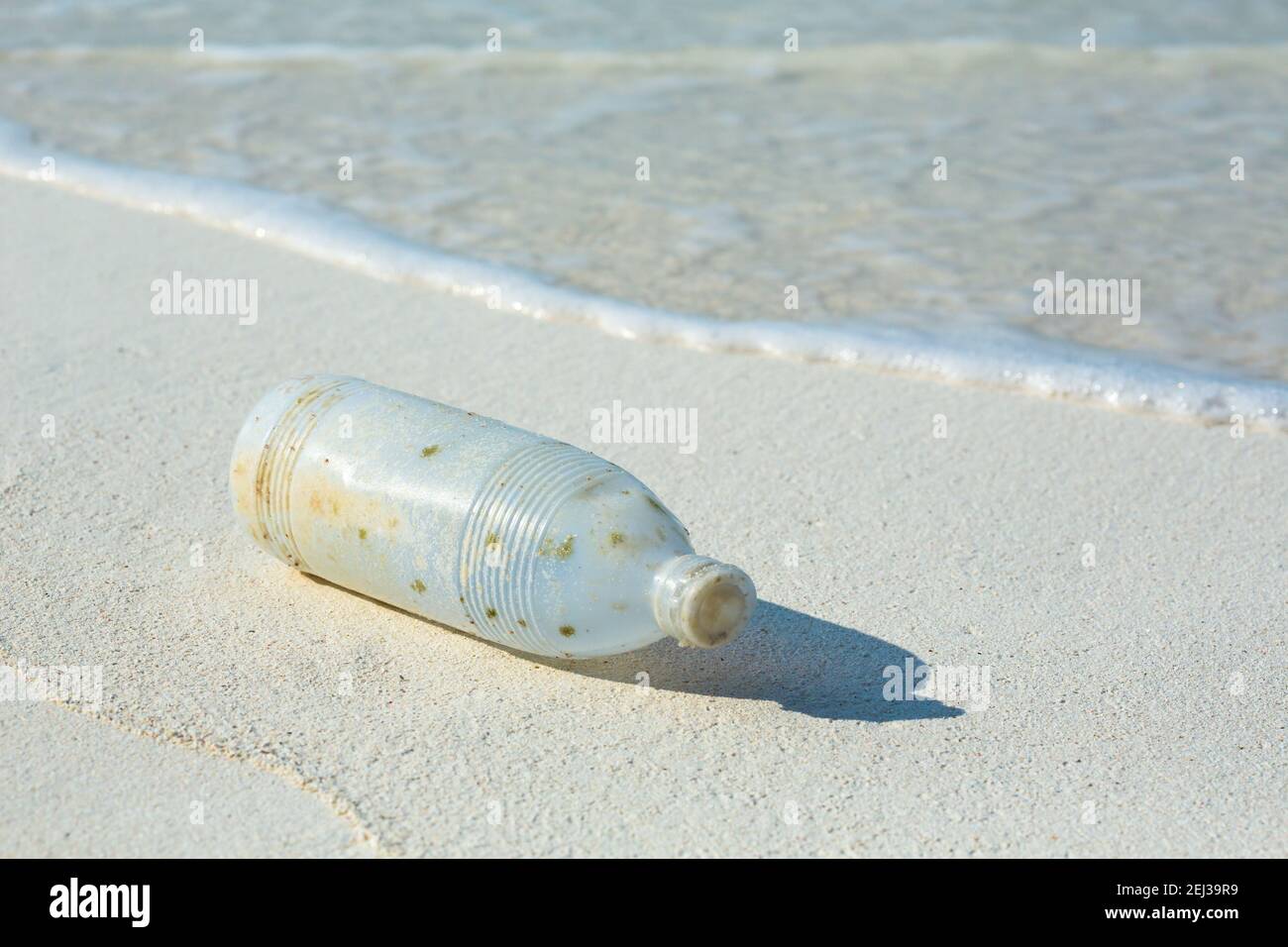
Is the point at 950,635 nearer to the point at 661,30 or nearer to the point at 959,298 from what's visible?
the point at 959,298

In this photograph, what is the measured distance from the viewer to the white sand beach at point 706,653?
6.87ft

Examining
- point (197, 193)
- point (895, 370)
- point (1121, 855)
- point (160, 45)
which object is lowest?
point (1121, 855)

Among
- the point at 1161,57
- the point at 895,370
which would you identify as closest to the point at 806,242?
the point at 895,370

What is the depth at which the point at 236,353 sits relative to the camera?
3.74m

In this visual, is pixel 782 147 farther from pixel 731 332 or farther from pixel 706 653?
pixel 706 653

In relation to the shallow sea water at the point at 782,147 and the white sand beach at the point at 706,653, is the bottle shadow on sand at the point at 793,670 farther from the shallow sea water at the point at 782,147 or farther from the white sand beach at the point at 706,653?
the shallow sea water at the point at 782,147

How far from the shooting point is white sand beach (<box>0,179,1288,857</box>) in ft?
6.87

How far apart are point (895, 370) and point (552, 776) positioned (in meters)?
1.93

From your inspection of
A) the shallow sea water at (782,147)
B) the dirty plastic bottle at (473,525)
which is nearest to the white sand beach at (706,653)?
the dirty plastic bottle at (473,525)

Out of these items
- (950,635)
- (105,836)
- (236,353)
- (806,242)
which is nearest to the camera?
(105,836)

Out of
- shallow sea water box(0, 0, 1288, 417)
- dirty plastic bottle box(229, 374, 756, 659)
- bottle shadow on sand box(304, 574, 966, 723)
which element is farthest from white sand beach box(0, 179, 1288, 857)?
shallow sea water box(0, 0, 1288, 417)

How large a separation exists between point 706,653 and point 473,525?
486 mm

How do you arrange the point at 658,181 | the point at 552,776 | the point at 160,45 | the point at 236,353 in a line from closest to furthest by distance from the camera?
the point at 552,776 → the point at 236,353 → the point at 658,181 → the point at 160,45

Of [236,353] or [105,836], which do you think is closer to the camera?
[105,836]
